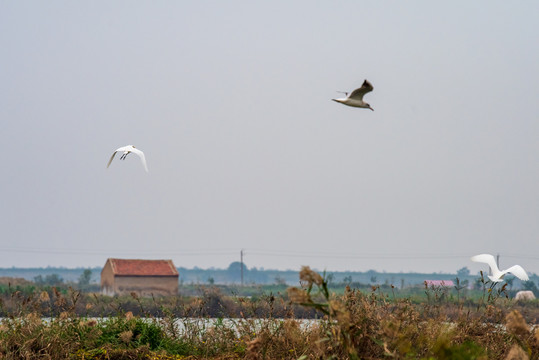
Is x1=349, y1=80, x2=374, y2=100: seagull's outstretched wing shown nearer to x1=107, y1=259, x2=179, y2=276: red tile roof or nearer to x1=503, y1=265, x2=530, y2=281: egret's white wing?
x1=503, y1=265, x2=530, y2=281: egret's white wing

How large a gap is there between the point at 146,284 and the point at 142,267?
1.89 metres

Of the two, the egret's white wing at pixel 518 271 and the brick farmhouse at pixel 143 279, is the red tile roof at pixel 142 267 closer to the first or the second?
the brick farmhouse at pixel 143 279

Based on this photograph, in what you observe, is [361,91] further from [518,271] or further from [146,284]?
[146,284]

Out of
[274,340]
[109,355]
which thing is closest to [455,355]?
[274,340]

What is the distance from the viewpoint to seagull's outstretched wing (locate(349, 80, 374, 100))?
1123 centimetres

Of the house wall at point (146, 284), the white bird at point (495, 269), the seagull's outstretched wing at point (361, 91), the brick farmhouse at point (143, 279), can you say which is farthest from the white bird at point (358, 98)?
the house wall at point (146, 284)

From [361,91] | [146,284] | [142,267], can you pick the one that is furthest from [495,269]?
[142,267]

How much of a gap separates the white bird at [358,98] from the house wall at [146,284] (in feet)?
186

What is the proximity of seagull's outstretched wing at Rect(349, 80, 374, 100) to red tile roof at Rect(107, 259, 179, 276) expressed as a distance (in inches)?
2234

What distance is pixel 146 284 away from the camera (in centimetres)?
6762

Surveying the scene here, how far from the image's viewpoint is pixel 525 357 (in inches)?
201

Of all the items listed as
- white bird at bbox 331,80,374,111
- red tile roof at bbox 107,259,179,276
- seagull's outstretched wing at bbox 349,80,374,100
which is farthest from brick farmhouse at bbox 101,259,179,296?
seagull's outstretched wing at bbox 349,80,374,100

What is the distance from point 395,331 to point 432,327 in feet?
13.9

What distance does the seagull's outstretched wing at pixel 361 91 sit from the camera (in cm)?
1123
